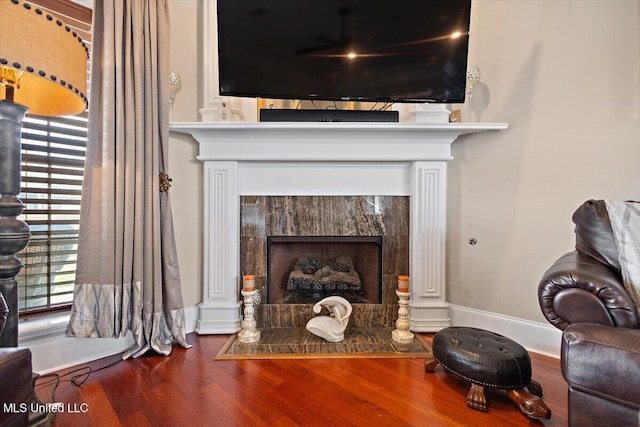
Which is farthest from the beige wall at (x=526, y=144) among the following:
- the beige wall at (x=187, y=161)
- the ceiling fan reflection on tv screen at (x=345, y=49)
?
the ceiling fan reflection on tv screen at (x=345, y=49)

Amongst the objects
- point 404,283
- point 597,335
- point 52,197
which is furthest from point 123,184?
point 597,335

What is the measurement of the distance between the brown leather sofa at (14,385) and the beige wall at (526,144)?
120cm

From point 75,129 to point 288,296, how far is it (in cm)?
175

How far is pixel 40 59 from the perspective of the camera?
940mm

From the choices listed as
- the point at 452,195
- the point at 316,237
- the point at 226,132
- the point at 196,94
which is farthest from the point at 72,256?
the point at 452,195

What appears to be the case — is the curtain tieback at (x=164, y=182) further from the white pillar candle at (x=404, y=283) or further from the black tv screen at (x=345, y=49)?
the white pillar candle at (x=404, y=283)

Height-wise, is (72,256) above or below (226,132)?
below

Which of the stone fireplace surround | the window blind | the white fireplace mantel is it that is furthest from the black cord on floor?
the stone fireplace surround

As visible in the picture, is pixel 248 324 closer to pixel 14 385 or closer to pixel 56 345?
pixel 56 345

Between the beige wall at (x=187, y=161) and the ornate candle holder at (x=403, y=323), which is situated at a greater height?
the beige wall at (x=187, y=161)

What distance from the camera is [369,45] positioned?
1.86 meters

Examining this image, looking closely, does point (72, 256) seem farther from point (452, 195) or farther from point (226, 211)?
point (452, 195)

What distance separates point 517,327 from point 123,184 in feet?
8.63

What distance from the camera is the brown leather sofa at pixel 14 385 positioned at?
0.77 meters
